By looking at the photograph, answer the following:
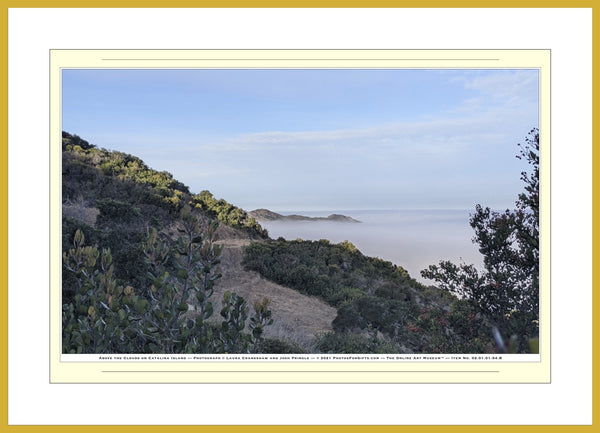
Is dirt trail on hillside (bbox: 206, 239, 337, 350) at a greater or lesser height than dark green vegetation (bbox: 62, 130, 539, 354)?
lesser

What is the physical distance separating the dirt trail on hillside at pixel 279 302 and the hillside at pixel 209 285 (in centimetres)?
3

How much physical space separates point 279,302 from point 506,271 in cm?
456

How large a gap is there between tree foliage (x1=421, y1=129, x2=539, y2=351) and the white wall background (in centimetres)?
100

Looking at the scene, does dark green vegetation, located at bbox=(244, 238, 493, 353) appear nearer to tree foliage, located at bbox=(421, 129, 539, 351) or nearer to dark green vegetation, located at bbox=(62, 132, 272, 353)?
tree foliage, located at bbox=(421, 129, 539, 351)

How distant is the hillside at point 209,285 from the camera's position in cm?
311

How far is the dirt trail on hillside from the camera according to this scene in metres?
6.70

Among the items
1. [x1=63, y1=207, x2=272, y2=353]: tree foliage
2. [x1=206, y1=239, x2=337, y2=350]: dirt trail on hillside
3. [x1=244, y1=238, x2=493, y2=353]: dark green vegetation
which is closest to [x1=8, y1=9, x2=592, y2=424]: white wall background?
[x1=63, y1=207, x2=272, y2=353]: tree foliage

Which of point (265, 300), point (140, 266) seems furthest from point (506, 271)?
point (140, 266)

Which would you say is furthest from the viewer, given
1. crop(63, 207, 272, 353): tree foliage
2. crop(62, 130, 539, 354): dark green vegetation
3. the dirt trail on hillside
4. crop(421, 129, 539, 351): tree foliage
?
the dirt trail on hillside

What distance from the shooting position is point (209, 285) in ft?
10.2
